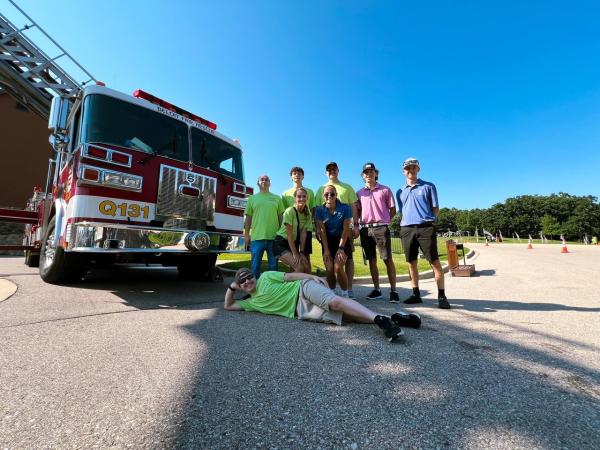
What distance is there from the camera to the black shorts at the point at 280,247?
158 inches

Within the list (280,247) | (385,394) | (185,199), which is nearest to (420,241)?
(280,247)

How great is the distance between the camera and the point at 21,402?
1.49 m

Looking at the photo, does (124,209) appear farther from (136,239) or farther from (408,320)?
(408,320)

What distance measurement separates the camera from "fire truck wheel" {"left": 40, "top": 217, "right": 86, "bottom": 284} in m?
4.27

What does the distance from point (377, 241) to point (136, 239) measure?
3.27 meters

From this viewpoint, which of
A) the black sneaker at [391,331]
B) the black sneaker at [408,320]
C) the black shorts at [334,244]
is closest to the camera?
the black sneaker at [391,331]

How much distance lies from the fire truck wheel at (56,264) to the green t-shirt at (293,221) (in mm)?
3039

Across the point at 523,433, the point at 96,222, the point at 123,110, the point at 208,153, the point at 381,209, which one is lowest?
the point at 523,433

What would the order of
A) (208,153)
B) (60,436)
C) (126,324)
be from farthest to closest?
(208,153), (126,324), (60,436)

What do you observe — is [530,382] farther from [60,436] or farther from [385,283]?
[385,283]

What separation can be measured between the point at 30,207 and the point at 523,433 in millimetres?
9537

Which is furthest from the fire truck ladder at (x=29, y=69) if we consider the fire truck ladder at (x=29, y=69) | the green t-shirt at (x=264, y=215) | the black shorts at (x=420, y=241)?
the black shorts at (x=420, y=241)

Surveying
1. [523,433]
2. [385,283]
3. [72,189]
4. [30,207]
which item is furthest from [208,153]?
[30,207]

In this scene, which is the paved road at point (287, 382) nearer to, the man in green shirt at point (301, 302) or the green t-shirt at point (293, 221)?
the man in green shirt at point (301, 302)
